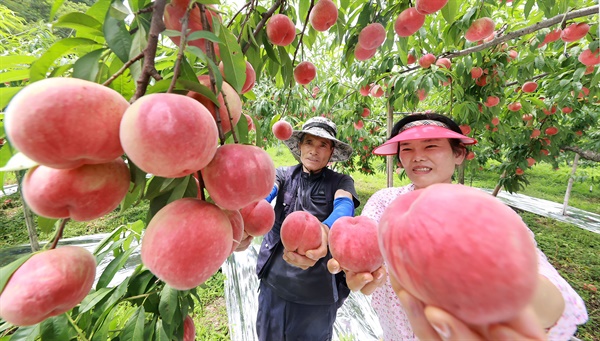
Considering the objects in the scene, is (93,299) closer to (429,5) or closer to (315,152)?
(315,152)

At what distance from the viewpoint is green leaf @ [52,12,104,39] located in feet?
1.67

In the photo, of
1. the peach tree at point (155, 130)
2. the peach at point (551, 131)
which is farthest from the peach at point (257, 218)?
the peach at point (551, 131)

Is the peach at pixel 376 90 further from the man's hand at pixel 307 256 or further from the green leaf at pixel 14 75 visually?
the green leaf at pixel 14 75

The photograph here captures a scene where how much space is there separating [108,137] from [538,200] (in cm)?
1036

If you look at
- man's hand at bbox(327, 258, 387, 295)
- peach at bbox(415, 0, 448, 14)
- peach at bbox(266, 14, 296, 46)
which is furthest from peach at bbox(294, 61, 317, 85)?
man's hand at bbox(327, 258, 387, 295)

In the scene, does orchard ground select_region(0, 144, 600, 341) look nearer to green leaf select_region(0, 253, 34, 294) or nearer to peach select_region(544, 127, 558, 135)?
green leaf select_region(0, 253, 34, 294)

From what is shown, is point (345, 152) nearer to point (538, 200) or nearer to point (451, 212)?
point (451, 212)

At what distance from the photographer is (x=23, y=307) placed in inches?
17.2

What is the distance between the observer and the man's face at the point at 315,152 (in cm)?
184

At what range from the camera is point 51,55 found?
52cm

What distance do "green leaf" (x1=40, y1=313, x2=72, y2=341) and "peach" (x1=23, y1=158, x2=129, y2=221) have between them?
50 cm

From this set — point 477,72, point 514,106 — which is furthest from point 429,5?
point 514,106

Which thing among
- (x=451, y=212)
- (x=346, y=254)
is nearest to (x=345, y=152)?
(x=346, y=254)

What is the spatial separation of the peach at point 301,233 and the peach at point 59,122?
29.0 inches
